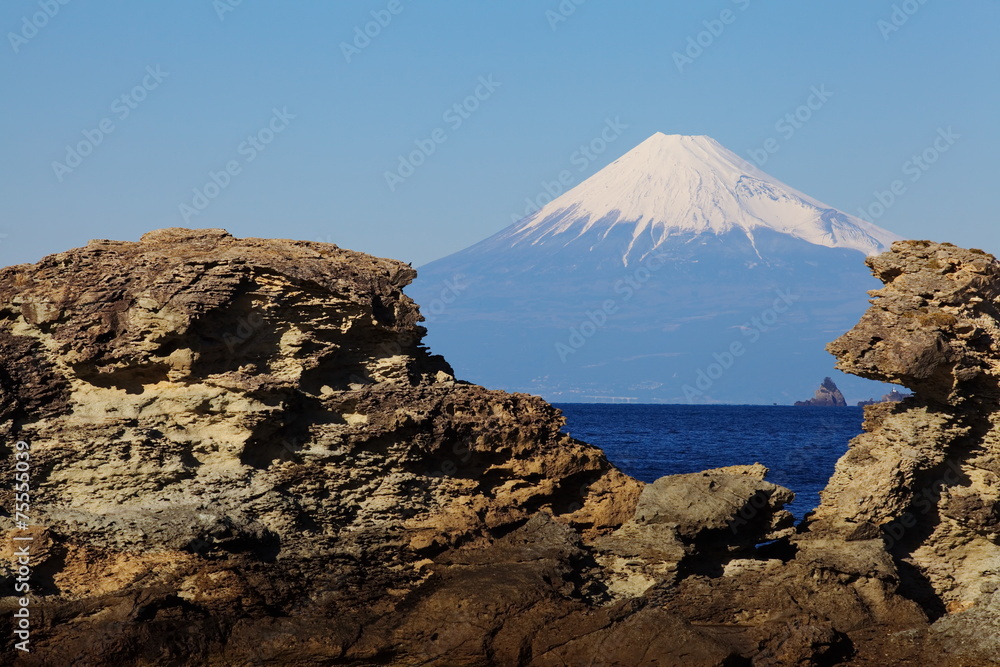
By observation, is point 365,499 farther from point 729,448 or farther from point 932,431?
point 729,448

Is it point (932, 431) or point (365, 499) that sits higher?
point (365, 499)

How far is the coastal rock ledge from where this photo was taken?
47.6 ft

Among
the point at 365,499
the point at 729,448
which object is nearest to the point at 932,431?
the point at 365,499

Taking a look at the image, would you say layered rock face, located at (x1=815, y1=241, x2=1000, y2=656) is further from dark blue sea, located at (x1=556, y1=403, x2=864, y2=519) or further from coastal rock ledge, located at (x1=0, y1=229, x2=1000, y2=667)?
dark blue sea, located at (x1=556, y1=403, x2=864, y2=519)

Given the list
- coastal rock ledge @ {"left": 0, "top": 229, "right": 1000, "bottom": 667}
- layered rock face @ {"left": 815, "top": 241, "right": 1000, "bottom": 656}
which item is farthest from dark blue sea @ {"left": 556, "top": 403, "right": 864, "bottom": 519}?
coastal rock ledge @ {"left": 0, "top": 229, "right": 1000, "bottom": 667}

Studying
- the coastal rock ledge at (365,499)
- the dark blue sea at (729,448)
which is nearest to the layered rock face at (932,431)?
the coastal rock ledge at (365,499)

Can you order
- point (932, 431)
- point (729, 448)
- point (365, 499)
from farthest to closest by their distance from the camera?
point (729, 448) < point (932, 431) < point (365, 499)

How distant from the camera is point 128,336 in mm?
14883

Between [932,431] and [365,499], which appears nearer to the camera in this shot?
[365,499]

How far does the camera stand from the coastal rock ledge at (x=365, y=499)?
1451 cm

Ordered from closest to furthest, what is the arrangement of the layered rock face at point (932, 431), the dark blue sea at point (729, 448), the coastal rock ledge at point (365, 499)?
the coastal rock ledge at point (365, 499) < the layered rock face at point (932, 431) < the dark blue sea at point (729, 448)

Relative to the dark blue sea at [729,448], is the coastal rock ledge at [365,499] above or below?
below

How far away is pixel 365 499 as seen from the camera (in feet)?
52.9

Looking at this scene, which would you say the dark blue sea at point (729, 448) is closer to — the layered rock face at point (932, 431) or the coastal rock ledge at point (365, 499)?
the layered rock face at point (932, 431)
